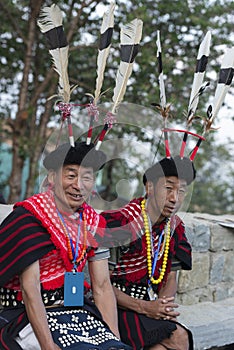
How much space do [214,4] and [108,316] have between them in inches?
183

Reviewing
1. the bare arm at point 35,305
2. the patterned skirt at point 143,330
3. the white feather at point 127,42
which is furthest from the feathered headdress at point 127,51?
the patterned skirt at point 143,330

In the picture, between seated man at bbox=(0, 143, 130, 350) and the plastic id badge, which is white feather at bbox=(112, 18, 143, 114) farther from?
the plastic id badge

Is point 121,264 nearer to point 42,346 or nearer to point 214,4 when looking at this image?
point 42,346

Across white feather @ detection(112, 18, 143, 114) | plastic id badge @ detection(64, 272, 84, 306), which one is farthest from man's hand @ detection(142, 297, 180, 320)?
white feather @ detection(112, 18, 143, 114)

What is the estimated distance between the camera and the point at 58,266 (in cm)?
255

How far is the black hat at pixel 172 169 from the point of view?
2.87 metres

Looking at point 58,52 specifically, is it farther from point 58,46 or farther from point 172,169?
point 172,169

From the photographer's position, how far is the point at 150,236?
2953mm

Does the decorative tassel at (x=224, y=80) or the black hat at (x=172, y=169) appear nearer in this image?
the black hat at (x=172, y=169)

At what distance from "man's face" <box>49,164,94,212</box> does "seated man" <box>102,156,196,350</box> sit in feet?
1.14

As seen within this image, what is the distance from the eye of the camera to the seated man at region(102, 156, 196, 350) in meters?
2.88

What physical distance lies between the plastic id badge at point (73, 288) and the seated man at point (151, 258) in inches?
15.0

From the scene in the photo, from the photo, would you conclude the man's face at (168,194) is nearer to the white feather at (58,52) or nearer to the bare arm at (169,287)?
the bare arm at (169,287)

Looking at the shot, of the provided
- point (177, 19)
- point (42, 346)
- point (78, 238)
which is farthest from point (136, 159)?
point (177, 19)
